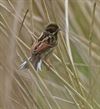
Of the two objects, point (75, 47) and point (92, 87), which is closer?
point (92, 87)

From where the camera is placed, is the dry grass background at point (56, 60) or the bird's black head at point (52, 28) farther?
the bird's black head at point (52, 28)

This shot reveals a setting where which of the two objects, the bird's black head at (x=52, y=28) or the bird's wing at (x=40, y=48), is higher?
the bird's black head at (x=52, y=28)

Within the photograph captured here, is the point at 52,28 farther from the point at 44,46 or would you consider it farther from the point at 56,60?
the point at 56,60

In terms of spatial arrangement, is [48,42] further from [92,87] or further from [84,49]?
[84,49]

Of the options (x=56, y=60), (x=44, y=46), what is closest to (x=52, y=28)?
(x=44, y=46)

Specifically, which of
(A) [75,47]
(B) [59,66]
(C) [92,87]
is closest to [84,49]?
(A) [75,47]
